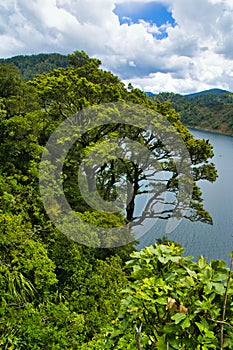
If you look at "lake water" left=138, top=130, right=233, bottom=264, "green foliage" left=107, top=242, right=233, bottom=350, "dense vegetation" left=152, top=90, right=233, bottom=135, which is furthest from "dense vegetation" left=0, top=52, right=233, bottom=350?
"dense vegetation" left=152, top=90, right=233, bottom=135

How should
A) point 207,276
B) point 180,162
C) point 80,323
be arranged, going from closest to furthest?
point 207,276 < point 80,323 < point 180,162

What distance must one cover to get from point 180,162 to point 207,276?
1013cm

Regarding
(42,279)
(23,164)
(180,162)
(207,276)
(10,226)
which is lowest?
(42,279)

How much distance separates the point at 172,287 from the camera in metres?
1.57

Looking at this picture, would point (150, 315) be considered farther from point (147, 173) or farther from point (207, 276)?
point (147, 173)

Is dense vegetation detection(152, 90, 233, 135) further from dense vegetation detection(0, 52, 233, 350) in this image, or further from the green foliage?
the green foliage

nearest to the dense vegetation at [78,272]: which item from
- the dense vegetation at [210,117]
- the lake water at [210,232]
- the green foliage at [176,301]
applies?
the green foliage at [176,301]

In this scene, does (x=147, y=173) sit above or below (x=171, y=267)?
above

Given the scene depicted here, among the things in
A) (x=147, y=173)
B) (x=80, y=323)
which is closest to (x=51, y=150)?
(x=80, y=323)

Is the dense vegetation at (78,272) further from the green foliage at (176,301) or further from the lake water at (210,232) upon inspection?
the lake water at (210,232)

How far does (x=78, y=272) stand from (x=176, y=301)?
13.1 ft

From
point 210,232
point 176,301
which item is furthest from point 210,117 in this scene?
point 176,301

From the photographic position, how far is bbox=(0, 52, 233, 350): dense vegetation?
145 cm

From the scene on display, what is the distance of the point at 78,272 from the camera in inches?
209
